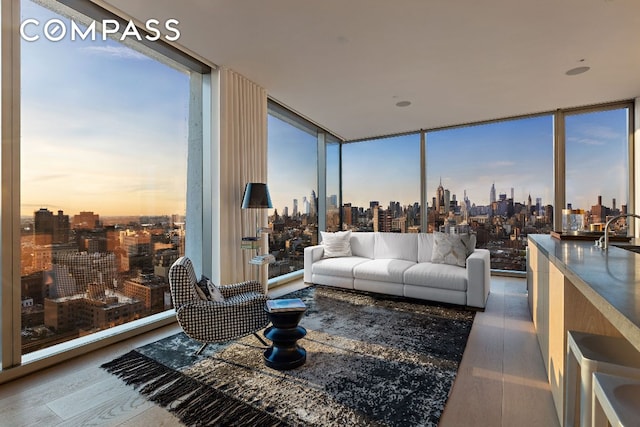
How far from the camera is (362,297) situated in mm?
4215

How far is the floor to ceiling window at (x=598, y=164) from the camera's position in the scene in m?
4.75

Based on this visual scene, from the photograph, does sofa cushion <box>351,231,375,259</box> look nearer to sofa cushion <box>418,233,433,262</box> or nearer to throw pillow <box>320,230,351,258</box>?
throw pillow <box>320,230,351,258</box>

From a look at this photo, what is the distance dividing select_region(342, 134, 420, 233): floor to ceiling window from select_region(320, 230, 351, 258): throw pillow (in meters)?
1.90

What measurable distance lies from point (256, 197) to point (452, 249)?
2.66m

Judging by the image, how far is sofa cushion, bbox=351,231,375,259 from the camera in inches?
197

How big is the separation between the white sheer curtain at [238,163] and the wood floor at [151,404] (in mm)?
1311

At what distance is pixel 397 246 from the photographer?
4719 mm

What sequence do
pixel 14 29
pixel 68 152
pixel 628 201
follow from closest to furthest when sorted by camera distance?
pixel 14 29, pixel 68 152, pixel 628 201

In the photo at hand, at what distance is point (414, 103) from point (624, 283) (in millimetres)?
4116

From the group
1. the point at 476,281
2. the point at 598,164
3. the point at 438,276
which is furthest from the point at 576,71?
the point at 438,276

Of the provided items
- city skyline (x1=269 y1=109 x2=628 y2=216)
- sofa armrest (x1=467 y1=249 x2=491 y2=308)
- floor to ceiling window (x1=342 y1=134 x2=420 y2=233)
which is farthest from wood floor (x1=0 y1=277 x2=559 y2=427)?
floor to ceiling window (x1=342 y1=134 x2=420 y2=233)

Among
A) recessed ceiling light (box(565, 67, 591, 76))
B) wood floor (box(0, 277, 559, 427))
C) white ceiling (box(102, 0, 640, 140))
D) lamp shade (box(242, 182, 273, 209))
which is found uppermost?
white ceiling (box(102, 0, 640, 140))

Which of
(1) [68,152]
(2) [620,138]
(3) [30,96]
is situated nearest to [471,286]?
(2) [620,138]

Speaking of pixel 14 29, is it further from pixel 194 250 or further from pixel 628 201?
pixel 628 201
